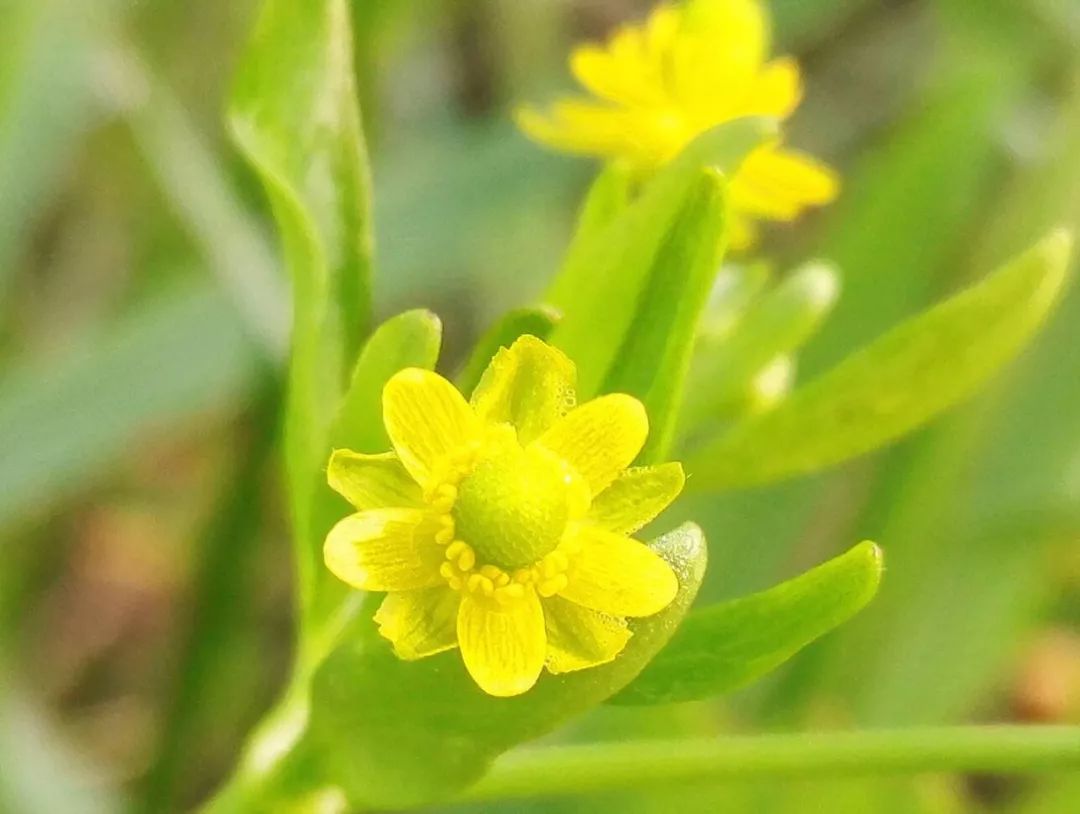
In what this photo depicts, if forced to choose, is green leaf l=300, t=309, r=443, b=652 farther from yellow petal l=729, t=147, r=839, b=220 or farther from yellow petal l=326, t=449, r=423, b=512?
yellow petal l=729, t=147, r=839, b=220

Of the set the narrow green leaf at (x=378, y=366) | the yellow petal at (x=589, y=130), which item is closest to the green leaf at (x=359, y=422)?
the narrow green leaf at (x=378, y=366)

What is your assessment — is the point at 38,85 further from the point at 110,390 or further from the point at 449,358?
the point at 449,358

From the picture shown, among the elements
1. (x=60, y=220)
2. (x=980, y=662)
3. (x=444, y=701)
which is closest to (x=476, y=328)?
(x=60, y=220)

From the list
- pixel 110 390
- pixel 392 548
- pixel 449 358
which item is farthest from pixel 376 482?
pixel 449 358

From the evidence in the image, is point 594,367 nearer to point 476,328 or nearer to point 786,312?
point 786,312

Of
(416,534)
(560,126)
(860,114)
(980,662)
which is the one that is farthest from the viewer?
(860,114)

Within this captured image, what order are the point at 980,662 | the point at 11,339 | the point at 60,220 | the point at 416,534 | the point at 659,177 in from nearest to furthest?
the point at 416,534 → the point at 659,177 → the point at 980,662 → the point at 11,339 → the point at 60,220
